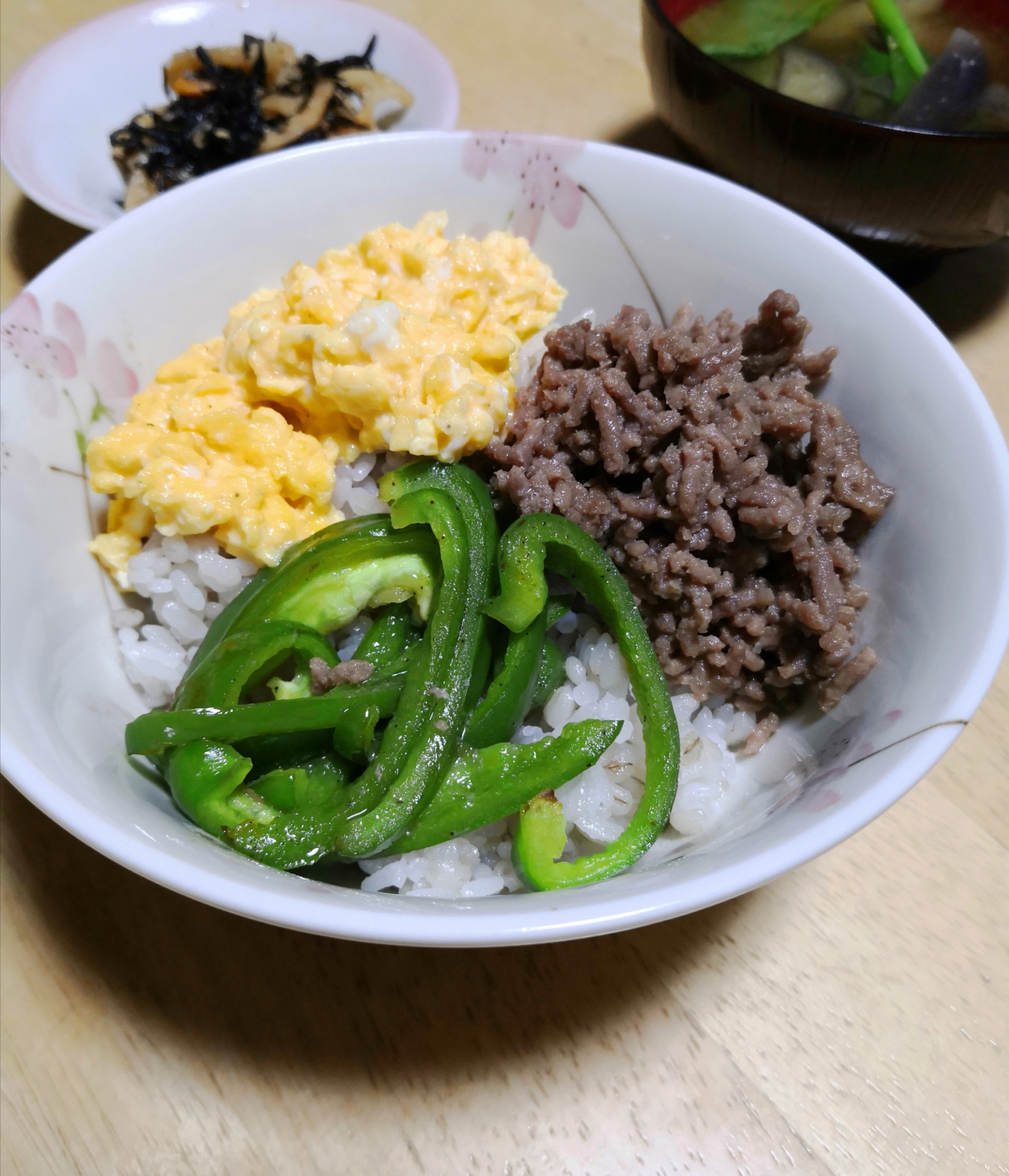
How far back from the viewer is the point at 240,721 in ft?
4.68

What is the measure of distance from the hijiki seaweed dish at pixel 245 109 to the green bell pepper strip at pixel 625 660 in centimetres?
192


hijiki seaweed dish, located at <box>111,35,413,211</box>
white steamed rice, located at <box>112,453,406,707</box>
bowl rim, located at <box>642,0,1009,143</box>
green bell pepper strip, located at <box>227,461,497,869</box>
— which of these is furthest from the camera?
hijiki seaweed dish, located at <box>111,35,413,211</box>

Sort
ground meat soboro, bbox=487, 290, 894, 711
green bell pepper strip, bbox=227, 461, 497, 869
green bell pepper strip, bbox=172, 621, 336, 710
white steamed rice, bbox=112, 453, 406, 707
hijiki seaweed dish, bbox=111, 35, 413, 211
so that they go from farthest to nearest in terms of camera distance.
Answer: hijiki seaweed dish, bbox=111, 35, 413, 211
white steamed rice, bbox=112, 453, 406, 707
ground meat soboro, bbox=487, 290, 894, 711
green bell pepper strip, bbox=172, 621, 336, 710
green bell pepper strip, bbox=227, 461, 497, 869

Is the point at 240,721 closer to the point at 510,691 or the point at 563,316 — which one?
the point at 510,691

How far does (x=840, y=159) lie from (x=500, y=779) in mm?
1629

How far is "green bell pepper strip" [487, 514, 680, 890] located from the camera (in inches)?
55.4

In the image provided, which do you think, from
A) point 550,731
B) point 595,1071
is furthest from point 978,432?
point 595,1071

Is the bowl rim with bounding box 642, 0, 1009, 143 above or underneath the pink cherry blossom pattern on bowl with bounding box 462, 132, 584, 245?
above

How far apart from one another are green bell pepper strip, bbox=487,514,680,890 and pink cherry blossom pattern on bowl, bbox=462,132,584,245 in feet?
2.77

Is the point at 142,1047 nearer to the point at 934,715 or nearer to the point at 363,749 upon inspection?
the point at 363,749

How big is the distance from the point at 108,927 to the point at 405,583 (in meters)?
0.83

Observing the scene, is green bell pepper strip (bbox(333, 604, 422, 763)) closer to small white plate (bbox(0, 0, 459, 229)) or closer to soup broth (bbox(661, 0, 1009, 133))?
small white plate (bbox(0, 0, 459, 229))

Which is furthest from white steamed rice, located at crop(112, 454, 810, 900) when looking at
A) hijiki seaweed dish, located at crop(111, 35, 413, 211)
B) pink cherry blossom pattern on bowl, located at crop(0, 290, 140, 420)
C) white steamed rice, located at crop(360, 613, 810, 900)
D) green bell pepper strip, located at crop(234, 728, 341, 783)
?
hijiki seaweed dish, located at crop(111, 35, 413, 211)

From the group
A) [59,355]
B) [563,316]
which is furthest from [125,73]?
[563,316]
